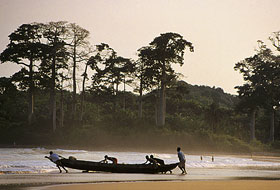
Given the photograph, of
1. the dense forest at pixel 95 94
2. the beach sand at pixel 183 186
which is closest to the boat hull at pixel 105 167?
the beach sand at pixel 183 186

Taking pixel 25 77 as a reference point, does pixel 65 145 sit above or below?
below

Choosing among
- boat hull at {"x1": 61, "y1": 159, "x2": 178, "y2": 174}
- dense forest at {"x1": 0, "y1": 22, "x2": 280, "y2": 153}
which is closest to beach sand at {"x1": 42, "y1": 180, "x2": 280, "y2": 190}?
boat hull at {"x1": 61, "y1": 159, "x2": 178, "y2": 174}

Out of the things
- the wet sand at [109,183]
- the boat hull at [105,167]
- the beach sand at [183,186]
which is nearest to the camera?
the beach sand at [183,186]

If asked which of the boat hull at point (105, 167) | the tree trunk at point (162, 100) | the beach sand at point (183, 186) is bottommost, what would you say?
the beach sand at point (183, 186)

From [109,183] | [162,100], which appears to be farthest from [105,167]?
[162,100]

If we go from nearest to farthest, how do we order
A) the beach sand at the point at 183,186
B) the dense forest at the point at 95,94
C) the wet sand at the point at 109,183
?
the beach sand at the point at 183,186, the wet sand at the point at 109,183, the dense forest at the point at 95,94

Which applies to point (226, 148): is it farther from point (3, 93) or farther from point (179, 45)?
point (3, 93)

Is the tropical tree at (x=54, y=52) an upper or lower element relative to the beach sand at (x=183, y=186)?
upper

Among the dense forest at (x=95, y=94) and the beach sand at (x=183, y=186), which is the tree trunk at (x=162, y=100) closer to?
the dense forest at (x=95, y=94)

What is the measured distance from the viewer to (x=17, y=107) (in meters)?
71.7

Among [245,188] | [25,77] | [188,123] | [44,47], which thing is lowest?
[245,188]

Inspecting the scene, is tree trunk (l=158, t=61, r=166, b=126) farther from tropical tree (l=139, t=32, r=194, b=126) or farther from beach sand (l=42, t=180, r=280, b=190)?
beach sand (l=42, t=180, r=280, b=190)

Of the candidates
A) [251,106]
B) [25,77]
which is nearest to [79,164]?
[25,77]

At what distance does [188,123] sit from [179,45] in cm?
1032
